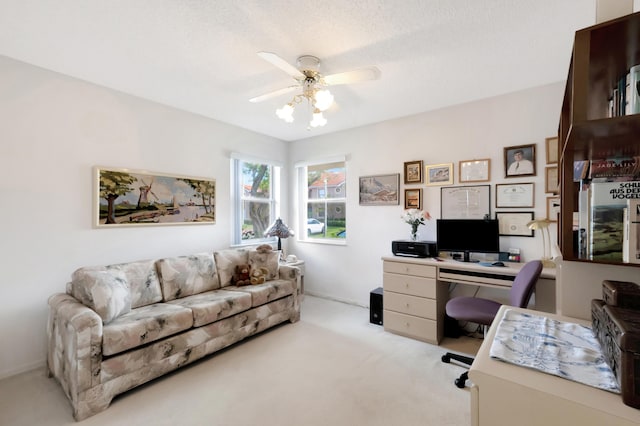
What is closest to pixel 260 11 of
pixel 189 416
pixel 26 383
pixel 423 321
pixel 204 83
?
pixel 204 83

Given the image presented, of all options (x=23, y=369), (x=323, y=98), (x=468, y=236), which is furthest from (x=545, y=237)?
(x=23, y=369)

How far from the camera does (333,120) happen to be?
370 centimetres

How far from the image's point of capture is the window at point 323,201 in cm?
429

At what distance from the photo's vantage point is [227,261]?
3.36 meters

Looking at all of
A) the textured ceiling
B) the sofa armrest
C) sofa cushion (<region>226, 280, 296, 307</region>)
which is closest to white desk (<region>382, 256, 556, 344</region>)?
sofa cushion (<region>226, 280, 296, 307</region>)

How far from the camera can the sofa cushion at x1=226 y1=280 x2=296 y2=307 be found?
9.66ft

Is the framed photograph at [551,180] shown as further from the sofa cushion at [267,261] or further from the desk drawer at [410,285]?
the sofa cushion at [267,261]

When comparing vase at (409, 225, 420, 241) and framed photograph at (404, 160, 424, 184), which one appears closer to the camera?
vase at (409, 225, 420, 241)

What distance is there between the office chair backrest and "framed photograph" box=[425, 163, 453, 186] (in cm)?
137

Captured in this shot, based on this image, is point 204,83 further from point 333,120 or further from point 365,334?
point 365,334

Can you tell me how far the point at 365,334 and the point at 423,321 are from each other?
0.63m

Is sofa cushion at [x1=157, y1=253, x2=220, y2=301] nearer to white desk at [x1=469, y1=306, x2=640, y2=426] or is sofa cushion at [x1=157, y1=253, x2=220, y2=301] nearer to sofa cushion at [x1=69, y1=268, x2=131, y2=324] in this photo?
sofa cushion at [x1=69, y1=268, x2=131, y2=324]

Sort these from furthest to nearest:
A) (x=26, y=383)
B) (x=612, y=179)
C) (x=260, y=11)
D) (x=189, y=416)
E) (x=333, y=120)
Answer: (x=333, y=120) → (x=26, y=383) → (x=189, y=416) → (x=260, y=11) → (x=612, y=179)

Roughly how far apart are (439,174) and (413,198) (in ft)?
1.35
